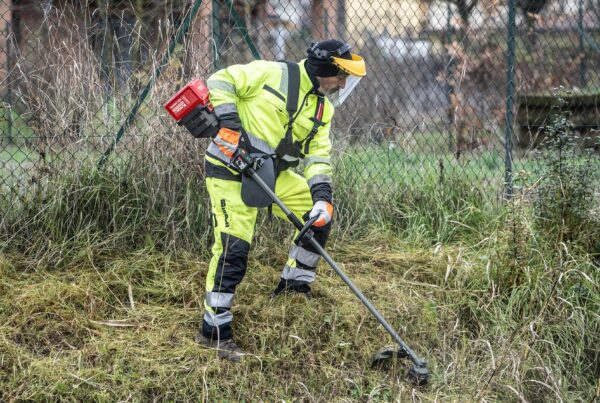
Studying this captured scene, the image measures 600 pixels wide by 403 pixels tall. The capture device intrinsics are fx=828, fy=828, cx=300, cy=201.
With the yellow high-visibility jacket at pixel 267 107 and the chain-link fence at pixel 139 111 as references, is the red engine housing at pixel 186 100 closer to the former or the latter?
the yellow high-visibility jacket at pixel 267 107

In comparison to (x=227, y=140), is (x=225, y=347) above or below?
below

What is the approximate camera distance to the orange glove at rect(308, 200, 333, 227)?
4609 millimetres

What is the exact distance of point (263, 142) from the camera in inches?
189

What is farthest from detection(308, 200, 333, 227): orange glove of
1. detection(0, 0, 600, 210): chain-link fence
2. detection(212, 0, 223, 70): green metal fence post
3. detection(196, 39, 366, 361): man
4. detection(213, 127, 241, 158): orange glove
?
detection(212, 0, 223, 70): green metal fence post

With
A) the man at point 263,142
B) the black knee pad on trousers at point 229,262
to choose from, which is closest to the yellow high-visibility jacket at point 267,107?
the man at point 263,142

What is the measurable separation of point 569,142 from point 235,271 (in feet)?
7.86

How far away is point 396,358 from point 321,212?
901mm

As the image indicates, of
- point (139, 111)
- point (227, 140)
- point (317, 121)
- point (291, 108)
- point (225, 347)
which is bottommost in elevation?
point (225, 347)

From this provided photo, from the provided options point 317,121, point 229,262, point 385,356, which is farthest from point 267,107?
point 385,356

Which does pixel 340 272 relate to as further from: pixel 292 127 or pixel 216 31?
pixel 216 31

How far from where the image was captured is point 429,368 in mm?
4730

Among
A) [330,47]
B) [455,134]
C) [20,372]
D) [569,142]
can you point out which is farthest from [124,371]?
[455,134]

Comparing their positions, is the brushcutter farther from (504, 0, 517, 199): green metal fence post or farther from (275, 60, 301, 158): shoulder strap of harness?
(504, 0, 517, 199): green metal fence post

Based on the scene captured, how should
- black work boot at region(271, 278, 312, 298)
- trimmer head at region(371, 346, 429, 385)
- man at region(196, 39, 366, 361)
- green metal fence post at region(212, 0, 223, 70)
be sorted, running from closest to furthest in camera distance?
trimmer head at region(371, 346, 429, 385) → man at region(196, 39, 366, 361) → black work boot at region(271, 278, 312, 298) → green metal fence post at region(212, 0, 223, 70)
